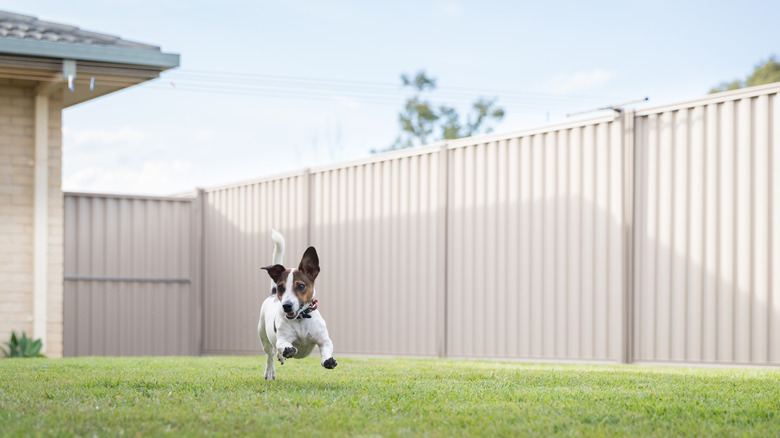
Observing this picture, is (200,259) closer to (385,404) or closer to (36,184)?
(36,184)

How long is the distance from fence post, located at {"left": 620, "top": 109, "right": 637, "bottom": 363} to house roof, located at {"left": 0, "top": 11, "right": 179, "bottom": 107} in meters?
5.79

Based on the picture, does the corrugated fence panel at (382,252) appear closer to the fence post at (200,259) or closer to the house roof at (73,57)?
the fence post at (200,259)

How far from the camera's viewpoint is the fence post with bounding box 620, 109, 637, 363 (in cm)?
1064

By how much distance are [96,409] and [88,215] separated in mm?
11168

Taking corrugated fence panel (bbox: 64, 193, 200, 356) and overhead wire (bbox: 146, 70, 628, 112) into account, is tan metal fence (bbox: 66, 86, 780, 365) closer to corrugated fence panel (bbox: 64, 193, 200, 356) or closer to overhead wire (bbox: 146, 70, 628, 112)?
corrugated fence panel (bbox: 64, 193, 200, 356)

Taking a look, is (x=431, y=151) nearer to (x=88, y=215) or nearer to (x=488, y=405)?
(x=88, y=215)

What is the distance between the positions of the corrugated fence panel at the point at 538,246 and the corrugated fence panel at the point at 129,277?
5660 mm

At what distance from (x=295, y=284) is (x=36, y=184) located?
312 inches

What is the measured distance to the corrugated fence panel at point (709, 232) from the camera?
953 centimetres

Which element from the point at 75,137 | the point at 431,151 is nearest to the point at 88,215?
the point at 431,151

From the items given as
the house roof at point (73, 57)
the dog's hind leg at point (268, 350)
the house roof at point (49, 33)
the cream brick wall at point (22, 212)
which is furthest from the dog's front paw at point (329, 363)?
the cream brick wall at point (22, 212)

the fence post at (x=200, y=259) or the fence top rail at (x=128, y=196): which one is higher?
the fence top rail at (x=128, y=196)

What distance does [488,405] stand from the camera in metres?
5.06

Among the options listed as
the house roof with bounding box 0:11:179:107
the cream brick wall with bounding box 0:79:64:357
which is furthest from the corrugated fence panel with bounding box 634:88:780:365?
the cream brick wall with bounding box 0:79:64:357
